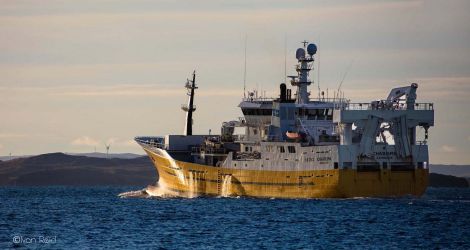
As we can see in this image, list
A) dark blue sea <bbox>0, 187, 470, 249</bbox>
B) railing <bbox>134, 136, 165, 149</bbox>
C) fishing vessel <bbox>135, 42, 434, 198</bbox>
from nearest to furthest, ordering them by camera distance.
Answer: dark blue sea <bbox>0, 187, 470, 249</bbox>, fishing vessel <bbox>135, 42, 434, 198</bbox>, railing <bbox>134, 136, 165, 149</bbox>

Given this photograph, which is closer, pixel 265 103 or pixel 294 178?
pixel 294 178

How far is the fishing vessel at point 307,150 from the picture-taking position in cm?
10700

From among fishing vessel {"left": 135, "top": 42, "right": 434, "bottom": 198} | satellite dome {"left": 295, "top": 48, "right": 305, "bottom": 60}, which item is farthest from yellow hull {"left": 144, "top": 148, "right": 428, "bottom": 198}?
satellite dome {"left": 295, "top": 48, "right": 305, "bottom": 60}

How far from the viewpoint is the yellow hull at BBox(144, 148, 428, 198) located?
10712 cm

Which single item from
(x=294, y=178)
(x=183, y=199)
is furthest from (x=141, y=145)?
(x=294, y=178)

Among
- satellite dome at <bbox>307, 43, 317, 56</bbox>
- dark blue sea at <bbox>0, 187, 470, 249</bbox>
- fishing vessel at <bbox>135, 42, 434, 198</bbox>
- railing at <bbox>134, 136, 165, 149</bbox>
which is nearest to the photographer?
dark blue sea at <bbox>0, 187, 470, 249</bbox>

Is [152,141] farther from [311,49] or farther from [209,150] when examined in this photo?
[311,49]

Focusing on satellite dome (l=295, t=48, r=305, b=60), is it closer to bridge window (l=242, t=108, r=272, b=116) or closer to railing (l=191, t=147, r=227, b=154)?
bridge window (l=242, t=108, r=272, b=116)

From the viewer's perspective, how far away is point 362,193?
10794cm

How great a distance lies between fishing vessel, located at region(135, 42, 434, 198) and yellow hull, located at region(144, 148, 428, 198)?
0.26ft

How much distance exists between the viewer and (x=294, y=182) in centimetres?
11269

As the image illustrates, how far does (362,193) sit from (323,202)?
3.22 meters

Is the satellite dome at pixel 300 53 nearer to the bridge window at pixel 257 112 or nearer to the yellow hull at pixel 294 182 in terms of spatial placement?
the bridge window at pixel 257 112

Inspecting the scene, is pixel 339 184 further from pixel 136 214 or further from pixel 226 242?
pixel 226 242
